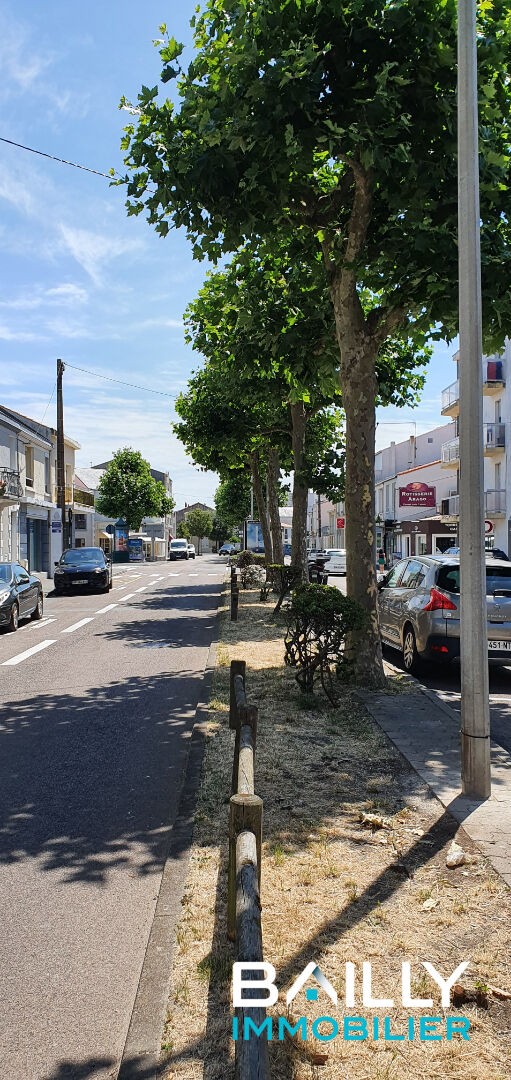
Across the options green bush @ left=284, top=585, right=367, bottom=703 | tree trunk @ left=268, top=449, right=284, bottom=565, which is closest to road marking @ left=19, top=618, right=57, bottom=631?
green bush @ left=284, top=585, right=367, bottom=703

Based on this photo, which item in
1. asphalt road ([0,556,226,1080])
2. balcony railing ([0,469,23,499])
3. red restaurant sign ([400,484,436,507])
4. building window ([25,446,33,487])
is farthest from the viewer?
red restaurant sign ([400,484,436,507])

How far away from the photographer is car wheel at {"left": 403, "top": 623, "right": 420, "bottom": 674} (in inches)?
412

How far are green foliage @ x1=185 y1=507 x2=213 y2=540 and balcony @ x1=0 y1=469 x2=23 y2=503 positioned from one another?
323 ft

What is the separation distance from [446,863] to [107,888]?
1.75 meters

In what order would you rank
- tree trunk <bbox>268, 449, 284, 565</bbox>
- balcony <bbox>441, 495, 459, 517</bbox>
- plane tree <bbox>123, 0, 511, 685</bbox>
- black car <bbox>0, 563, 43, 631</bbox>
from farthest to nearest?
balcony <bbox>441, 495, 459, 517</bbox> < tree trunk <bbox>268, 449, 284, 565</bbox> < black car <bbox>0, 563, 43, 631</bbox> < plane tree <bbox>123, 0, 511, 685</bbox>

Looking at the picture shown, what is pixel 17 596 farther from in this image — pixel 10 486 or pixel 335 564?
pixel 335 564

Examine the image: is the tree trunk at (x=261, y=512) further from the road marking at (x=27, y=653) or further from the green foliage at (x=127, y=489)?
the green foliage at (x=127, y=489)

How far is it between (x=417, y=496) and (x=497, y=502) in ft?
42.4

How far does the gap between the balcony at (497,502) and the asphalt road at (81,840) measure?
94.0 feet

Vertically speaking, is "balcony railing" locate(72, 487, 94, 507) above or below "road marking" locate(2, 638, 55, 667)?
above

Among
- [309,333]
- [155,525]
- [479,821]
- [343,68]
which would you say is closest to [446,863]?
[479,821]

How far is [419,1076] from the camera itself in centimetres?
255

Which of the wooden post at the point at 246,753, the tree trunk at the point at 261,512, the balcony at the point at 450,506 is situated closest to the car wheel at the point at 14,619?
the wooden post at the point at 246,753

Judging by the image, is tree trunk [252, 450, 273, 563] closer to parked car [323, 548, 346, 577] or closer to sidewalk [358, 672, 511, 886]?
parked car [323, 548, 346, 577]
